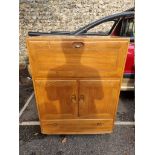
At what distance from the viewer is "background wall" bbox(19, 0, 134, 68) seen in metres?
6.71

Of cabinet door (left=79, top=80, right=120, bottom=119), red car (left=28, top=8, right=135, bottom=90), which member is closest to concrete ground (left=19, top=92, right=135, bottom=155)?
cabinet door (left=79, top=80, right=120, bottom=119)

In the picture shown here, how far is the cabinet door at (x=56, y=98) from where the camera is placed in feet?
8.73

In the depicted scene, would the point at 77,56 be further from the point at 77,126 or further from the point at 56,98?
the point at 77,126

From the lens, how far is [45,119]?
288cm

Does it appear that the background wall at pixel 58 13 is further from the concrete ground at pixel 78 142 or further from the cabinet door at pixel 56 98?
the cabinet door at pixel 56 98

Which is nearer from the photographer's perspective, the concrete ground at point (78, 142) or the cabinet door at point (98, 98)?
the cabinet door at point (98, 98)

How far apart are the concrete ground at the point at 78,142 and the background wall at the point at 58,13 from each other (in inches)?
148

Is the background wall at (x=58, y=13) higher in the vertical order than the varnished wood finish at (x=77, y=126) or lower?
higher

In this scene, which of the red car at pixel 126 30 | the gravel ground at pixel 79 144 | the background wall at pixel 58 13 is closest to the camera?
the gravel ground at pixel 79 144

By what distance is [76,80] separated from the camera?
8.67 feet

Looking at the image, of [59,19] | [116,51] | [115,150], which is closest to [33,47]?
[116,51]

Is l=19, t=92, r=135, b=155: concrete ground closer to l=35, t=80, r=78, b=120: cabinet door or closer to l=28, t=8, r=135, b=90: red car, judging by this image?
l=35, t=80, r=78, b=120: cabinet door

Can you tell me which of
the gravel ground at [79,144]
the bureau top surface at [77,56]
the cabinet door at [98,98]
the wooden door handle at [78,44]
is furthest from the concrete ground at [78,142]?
the wooden door handle at [78,44]

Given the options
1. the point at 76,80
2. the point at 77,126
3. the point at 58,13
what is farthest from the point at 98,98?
the point at 58,13
